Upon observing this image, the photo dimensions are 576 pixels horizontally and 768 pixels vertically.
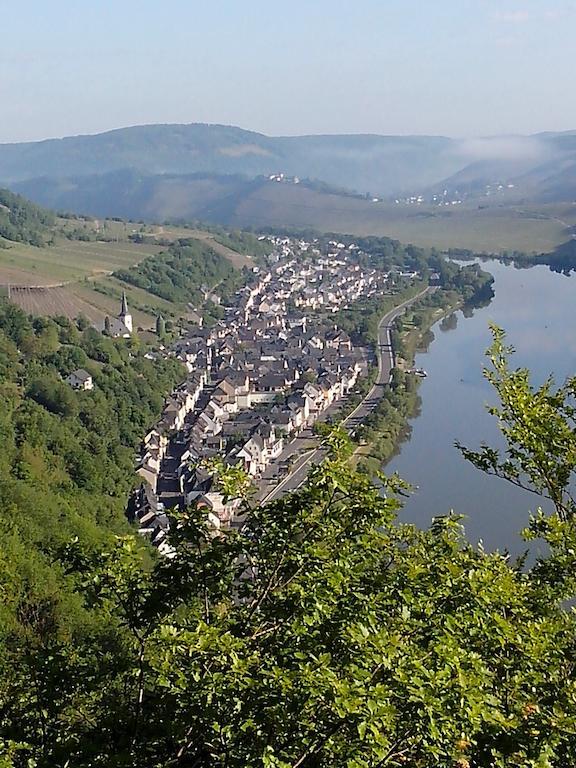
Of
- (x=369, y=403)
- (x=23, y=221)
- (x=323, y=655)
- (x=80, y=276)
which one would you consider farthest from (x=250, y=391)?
(x=23, y=221)

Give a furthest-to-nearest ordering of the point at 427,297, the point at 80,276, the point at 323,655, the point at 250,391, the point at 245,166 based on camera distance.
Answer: the point at 245,166 < the point at 427,297 < the point at 80,276 < the point at 250,391 < the point at 323,655

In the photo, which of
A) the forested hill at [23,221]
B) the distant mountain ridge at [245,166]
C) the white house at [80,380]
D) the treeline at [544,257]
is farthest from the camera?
the distant mountain ridge at [245,166]

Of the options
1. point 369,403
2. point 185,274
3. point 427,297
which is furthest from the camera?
point 185,274

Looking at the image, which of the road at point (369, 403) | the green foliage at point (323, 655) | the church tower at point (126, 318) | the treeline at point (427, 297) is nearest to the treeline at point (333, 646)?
the green foliage at point (323, 655)

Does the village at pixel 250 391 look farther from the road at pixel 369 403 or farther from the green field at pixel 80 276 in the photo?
the green field at pixel 80 276

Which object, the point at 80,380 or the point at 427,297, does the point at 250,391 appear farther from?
the point at 427,297

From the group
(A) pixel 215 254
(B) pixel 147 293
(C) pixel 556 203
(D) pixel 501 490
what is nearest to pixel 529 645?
(D) pixel 501 490

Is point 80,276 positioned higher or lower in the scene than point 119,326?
higher
